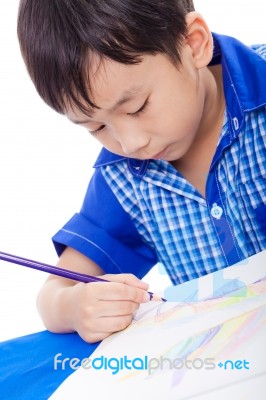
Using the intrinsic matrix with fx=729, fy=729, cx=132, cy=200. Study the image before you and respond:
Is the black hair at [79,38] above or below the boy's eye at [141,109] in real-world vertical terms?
above

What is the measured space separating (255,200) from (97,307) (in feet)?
0.86

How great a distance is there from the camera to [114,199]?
0.94 m

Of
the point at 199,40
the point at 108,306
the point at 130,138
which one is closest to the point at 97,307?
the point at 108,306

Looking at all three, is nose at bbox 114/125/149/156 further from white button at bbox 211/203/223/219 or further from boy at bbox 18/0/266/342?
white button at bbox 211/203/223/219

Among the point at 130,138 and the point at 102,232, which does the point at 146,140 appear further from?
the point at 102,232

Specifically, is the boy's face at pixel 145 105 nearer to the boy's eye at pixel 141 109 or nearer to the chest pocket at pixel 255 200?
the boy's eye at pixel 141 109

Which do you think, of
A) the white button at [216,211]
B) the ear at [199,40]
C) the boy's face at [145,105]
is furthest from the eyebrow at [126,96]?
the white button at [216,211]

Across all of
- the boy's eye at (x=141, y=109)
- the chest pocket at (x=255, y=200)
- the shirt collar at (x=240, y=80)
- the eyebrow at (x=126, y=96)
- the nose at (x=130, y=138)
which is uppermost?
the eyebrow at (x=126, y=96)

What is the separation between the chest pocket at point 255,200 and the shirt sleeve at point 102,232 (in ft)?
0.50

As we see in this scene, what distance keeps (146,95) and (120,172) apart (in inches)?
8.3

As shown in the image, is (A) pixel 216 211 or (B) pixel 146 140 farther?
(A) pixel 216 211

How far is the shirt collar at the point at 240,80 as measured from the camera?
33.9 inches

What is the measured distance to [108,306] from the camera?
2.38 ft

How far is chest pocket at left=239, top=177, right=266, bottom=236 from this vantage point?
883 mm
